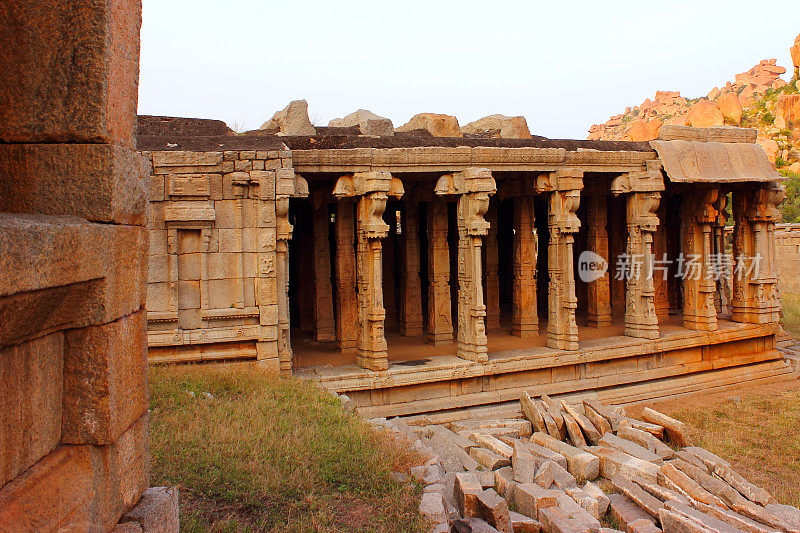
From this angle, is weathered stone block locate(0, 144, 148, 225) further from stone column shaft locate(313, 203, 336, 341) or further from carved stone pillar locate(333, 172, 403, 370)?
stone column shaft locate(313, 203, 336, 341)

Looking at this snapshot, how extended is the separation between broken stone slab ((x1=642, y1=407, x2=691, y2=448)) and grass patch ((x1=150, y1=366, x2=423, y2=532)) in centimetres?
469

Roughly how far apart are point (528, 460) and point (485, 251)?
8775 millimetres

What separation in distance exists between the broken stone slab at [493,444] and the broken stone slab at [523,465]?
0.23 metres

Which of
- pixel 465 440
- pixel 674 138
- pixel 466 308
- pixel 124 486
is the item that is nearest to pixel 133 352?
pixel 124 486

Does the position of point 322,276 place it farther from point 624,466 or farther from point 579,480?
point 624,466

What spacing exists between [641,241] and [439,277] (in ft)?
14.1

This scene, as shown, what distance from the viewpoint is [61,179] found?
251cm

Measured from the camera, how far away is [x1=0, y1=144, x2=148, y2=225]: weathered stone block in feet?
8.14

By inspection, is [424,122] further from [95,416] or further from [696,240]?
[95,416]

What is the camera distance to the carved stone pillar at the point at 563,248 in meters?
11.2

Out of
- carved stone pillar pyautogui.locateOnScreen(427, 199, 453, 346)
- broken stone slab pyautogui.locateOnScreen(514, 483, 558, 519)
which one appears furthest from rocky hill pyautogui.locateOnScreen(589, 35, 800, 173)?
broken stone slab pyautogui.locateOnScreen(514, 483, 558, 519)

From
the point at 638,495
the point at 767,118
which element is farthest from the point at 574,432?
the point at 767,118

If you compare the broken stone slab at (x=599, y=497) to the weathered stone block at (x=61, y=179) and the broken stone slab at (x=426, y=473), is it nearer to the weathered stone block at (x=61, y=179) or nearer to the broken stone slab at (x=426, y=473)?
the broken stone slab at (x=426, y=473)

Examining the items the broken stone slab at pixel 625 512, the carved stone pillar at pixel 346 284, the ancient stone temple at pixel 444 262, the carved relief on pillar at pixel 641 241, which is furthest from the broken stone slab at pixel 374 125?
the broken stone slab at pixel 625 512
